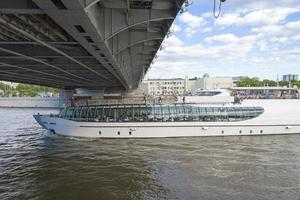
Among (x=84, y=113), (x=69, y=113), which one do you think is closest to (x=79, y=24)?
(x=84, y=113)

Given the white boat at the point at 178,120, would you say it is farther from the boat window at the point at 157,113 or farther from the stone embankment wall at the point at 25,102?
the stone embankment wall at the point at 25,102

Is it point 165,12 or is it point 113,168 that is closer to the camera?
point 165,12

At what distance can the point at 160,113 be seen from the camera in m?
37.9

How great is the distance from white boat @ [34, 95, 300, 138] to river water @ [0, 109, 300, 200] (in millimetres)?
2640

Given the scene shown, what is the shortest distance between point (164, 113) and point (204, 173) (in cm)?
1774

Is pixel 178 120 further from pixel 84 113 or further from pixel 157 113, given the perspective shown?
pixel 84 113

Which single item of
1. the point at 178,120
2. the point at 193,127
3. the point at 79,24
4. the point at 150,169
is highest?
the point at 79,24

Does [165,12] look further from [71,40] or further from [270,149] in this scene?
[270,149]

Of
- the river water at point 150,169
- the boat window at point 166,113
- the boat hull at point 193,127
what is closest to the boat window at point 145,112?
the boat hull at point 193,127

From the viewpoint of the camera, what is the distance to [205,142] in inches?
1315

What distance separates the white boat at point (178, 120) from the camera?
Result: 119 feet

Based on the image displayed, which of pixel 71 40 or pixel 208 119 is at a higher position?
pixel 71 40

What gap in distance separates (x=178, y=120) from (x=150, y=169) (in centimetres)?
1640

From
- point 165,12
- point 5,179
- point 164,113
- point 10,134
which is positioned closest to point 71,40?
point 165,12
